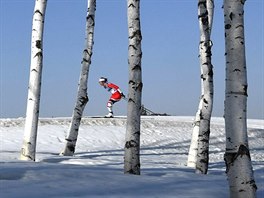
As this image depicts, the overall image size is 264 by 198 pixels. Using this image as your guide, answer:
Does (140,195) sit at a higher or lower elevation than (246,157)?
lower

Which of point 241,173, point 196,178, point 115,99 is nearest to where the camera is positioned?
point 241,173

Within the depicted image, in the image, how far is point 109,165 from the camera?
1134 centimetres

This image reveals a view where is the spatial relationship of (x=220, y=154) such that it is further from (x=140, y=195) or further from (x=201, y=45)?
(x=140, y=195)

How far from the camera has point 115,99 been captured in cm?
2512

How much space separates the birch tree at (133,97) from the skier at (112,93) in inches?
650

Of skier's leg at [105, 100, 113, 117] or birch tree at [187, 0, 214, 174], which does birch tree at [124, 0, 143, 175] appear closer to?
birch tree at [187, 0, 214, 174]

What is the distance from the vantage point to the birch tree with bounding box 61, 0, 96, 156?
14.6 metres

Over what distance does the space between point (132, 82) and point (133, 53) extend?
1.57 ft

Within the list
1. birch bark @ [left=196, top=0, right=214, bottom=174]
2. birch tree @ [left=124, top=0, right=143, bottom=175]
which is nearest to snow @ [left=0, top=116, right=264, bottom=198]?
birch tree @ [left=124, top=0, right=143, bottom=175]

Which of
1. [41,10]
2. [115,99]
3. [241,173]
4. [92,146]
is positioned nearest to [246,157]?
[241,173]

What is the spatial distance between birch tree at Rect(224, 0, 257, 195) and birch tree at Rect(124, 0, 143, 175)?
103 inches

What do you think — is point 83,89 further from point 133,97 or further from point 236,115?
point 236,115

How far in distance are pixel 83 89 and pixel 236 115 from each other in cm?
934

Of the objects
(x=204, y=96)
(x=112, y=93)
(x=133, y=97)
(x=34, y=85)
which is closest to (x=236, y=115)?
(x=133, y=97)
